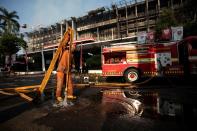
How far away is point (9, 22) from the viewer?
56.6m

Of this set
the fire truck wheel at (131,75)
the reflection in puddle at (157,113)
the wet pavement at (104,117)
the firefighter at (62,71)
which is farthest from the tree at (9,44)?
the reflection in puddle at (157,113)

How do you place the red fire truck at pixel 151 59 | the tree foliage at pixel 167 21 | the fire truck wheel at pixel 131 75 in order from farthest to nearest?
1. the tree foliage at pixel 167 21
2. the fire truck wheel at pixel 131 75
3. the red fire truck at pixel 151 59

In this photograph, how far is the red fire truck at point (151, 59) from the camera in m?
12.1

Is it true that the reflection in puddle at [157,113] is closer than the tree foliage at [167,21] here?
Yes

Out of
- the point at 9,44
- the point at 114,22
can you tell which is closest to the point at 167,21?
the point at 114,22

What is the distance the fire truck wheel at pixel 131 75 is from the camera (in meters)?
14.2

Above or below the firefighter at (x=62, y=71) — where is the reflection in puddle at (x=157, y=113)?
below

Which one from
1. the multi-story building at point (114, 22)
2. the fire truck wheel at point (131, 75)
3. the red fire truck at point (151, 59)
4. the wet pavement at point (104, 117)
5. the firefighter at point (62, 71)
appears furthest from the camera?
the multi-story building at point (114, 22)

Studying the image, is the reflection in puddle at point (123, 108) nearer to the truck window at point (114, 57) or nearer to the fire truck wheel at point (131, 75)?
the fire truck wheel at point (131, 75)

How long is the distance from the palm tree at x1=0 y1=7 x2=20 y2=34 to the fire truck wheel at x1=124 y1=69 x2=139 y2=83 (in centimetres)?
5076

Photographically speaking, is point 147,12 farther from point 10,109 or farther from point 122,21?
point 10,109

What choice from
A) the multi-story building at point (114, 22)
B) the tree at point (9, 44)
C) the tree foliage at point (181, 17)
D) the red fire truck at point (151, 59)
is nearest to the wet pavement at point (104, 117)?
the red fire truck at point (151, 59)

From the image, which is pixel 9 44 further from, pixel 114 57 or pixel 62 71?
pixel 62 71

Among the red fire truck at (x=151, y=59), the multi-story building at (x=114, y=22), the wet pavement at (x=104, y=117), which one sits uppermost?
the multi-story building at (x=114, y=22)
